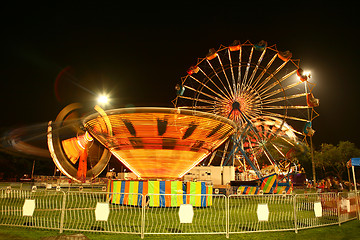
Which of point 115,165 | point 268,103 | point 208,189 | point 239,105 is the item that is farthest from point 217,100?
point 115,165

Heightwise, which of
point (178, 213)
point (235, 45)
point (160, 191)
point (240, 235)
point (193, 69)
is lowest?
point (240, 235)

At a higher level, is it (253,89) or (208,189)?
(253,89)

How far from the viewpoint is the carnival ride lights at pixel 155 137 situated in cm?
1014

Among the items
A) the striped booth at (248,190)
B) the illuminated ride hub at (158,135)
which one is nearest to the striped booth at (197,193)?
the illuminated ride hub at (158,135)

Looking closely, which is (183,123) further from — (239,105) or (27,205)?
(239,105)

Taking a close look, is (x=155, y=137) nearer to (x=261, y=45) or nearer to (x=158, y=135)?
(x=158, y=135)

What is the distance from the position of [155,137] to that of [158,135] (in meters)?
0.15

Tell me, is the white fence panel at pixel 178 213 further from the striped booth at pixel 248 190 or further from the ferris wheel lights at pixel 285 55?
the ferris wheel lights at pixel 285 55

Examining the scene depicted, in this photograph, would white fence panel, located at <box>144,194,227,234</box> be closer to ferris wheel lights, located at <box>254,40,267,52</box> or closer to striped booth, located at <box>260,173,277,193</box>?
striped booth, located at <box>260,173,277,193</box>

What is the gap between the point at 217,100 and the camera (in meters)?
25.9

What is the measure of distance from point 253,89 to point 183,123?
16192 millimetres

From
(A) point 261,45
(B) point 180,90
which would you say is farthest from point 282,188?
(B) point 180,90

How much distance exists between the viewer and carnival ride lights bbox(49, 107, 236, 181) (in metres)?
10.1

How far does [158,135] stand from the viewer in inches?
411
